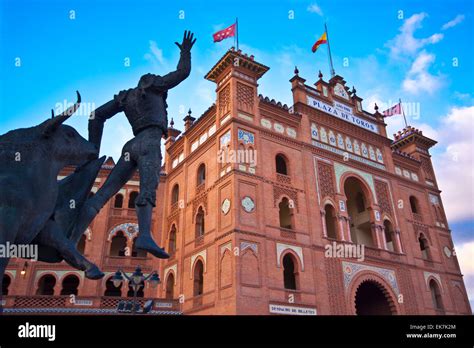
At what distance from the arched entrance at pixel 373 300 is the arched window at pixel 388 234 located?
2282 mm

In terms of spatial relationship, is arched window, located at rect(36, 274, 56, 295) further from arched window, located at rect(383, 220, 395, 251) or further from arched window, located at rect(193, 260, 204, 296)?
arched window, located at rect(383, 220, 395, 251)

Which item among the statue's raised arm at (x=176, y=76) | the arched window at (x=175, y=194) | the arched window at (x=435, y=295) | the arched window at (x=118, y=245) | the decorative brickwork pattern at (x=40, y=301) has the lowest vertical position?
the statue's raised arm at (x=176, y=76)

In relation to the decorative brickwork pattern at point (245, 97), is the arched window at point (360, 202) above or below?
below

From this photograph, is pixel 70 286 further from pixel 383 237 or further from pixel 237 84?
pixel 383 237

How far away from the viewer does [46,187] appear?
2.72 meters

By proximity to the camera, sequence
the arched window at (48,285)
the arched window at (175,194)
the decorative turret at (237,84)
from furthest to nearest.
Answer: the arched window at (175,194), the arched window at (48,285), the decorative turret at (237,84)

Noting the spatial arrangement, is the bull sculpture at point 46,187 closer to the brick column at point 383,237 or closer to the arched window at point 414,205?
the brick column at point 383,237

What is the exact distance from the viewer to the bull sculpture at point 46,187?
2537mm

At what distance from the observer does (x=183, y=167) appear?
2052 cm

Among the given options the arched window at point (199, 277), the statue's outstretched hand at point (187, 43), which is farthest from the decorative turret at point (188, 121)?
the statue's outstretched hand at point (187, 43)

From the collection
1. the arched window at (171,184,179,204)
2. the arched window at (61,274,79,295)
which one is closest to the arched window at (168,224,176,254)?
the arched window at (171,184,179,204)

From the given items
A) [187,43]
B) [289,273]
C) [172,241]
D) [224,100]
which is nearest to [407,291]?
[289,273]

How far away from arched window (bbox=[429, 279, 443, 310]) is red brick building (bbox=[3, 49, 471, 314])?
0.05 m
